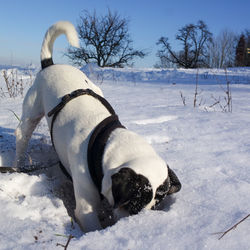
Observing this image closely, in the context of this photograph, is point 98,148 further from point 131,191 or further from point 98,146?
point 131,191

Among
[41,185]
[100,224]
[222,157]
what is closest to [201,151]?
[222,157]

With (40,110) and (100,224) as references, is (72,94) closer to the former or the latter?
(40,110)

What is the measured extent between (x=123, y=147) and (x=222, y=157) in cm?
109

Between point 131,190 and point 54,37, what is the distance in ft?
6.95

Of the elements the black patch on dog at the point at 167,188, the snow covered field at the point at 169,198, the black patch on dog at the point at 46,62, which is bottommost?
the snow covered field at the point at 169,198

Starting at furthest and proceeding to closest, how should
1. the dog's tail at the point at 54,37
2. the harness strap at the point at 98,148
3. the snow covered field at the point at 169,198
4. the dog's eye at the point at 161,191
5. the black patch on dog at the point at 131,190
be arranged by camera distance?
1. the dog's tail at the point at 54,37
2. the harness strap at the point at 98,148
3. the dog's eye at the point at 161,191
4. the black patch on dog at the point at 131,190
5. the snow covered field at the point at 169,198

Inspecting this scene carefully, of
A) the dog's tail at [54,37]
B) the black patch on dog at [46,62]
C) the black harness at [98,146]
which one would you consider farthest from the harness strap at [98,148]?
the black patch on dog at [46,62]

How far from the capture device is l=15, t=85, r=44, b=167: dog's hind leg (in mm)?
2707

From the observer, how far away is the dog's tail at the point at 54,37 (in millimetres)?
2695

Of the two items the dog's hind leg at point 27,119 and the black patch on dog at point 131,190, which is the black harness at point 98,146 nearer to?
the black patch on dog at point 131,190

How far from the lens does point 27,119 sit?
276 centimetres

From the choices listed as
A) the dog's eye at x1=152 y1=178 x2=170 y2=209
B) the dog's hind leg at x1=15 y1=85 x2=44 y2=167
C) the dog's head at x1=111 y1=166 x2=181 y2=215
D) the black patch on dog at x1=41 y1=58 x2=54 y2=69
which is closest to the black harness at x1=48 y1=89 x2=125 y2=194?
the dog's head at x1=111 y1=166 x2=181 y2=215

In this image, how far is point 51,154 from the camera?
3.01 m

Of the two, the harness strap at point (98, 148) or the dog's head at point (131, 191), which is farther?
the harness strap at point (98, 148)
